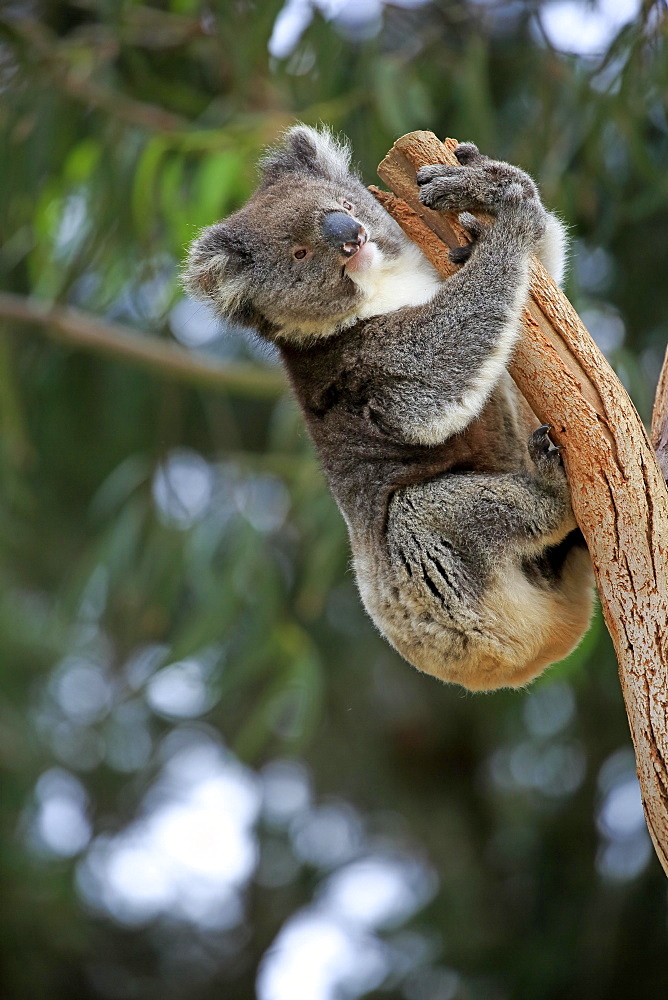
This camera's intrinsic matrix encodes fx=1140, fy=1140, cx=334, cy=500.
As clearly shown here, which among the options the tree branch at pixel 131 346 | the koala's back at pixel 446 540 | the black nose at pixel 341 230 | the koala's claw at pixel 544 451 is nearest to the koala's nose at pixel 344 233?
the black nose at pixel 341 230

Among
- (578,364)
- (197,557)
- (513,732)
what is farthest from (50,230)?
(513,732)

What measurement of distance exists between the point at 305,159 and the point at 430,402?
37.4 inches

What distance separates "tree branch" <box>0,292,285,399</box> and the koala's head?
2.02 meters

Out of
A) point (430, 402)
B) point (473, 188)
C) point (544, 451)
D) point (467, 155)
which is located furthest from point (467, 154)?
point (544, 451)

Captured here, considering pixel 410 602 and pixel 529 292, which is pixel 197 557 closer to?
pixel 410 602

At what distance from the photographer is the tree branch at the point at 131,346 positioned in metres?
4.90

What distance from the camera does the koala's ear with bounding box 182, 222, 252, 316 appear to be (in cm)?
277

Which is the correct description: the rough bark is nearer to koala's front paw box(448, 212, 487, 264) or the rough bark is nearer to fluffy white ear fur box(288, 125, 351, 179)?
koala's front paw box(448, 212, 487, 264)

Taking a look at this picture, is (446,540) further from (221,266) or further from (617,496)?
(221,266)

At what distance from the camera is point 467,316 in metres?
2.32

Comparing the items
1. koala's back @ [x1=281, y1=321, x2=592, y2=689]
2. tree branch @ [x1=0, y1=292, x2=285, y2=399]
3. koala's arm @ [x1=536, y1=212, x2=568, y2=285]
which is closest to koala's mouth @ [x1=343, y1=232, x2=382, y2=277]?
koala's back @ [x1=281, y1=321, x2=592, y2=689]

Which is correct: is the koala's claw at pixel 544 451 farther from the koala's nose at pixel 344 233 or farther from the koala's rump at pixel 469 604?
the koala's nose at pixel 344 233

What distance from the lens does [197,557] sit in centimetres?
507

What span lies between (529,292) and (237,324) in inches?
34.2
